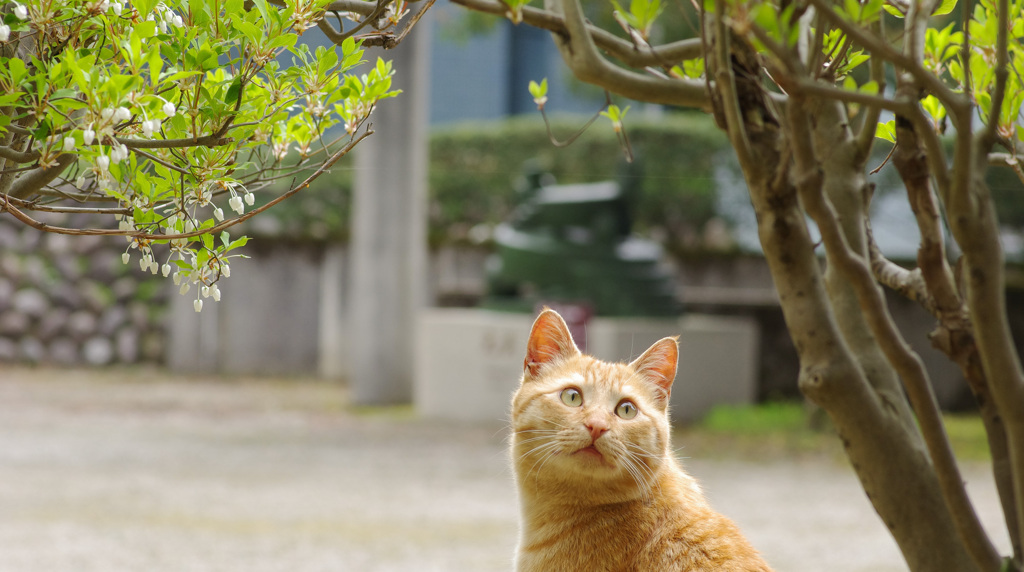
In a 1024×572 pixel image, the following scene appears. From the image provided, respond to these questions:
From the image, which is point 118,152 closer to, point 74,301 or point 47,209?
point 47,209

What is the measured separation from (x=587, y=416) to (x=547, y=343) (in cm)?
28

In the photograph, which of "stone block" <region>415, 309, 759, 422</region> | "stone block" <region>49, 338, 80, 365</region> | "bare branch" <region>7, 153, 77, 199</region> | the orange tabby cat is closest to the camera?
"bare branch" <region>7, 153, 77, 199</region>

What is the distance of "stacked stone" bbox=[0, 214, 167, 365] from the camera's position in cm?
1102

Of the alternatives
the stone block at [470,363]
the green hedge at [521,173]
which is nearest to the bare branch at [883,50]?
the stone block at [470,363]

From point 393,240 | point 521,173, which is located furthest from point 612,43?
point 521,173

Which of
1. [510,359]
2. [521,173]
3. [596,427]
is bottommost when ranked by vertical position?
[510,359]

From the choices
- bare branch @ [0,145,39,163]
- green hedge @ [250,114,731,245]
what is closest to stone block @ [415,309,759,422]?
green hedge @ [250,114,731,245]

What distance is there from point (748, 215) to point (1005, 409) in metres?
9.72

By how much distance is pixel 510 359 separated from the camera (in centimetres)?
828

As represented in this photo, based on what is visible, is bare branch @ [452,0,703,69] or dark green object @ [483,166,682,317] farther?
dark green object @ [483,166,682,317]

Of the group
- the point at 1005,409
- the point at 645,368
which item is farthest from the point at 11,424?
the point at 1005,409

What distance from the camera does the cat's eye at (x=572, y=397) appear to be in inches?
79.2

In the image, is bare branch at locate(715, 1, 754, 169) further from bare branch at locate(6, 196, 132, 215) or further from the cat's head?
bare branch at locate(6, 196, 132, 215)

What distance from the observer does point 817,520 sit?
17.2 feet
